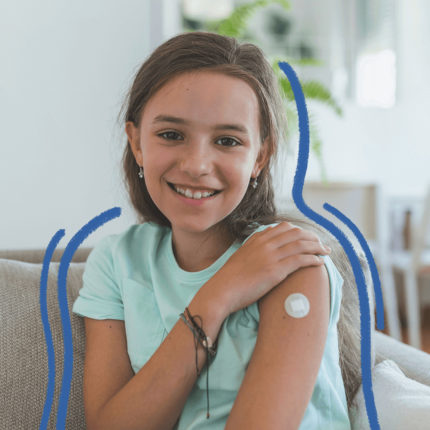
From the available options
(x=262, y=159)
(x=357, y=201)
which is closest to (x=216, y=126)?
(x=262, y=159)

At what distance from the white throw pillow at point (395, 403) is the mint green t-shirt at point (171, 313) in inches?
2.3

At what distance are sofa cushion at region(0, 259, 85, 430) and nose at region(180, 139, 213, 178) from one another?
1.28 ft

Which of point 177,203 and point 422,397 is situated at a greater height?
point 177,203

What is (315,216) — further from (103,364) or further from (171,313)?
(103,364)

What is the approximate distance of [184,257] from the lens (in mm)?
949

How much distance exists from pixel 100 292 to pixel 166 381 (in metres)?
0.25

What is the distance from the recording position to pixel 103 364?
868mm

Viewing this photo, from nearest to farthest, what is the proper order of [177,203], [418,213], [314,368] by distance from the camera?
[314,368] → [177,203] → [418,213]

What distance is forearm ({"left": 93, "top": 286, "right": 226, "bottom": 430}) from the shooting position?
76cm

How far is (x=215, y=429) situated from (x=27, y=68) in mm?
1012

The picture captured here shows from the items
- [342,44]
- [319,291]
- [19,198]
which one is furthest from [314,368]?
[342,44]

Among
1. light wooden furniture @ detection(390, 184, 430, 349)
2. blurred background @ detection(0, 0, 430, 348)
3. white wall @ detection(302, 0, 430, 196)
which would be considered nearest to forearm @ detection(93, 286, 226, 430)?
blurred background @ detection(0, 0, 430, 348)

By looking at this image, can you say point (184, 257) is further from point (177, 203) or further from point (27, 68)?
point (27, 68)

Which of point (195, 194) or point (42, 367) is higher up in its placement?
point (195, 194)
